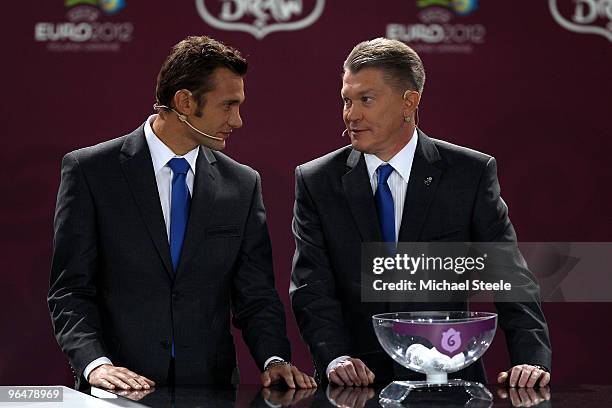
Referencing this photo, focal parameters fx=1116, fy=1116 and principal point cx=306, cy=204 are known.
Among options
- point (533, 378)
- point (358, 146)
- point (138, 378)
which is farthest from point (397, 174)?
point (138, 378)

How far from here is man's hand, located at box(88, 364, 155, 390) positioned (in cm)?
279

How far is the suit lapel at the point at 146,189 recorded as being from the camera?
10.1 feet

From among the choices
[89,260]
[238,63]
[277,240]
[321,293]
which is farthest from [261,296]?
[277,240]

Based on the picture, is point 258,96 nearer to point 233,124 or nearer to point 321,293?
point 233,124

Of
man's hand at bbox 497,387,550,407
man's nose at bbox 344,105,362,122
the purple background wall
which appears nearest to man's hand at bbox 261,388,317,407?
man's hand at bbox 497,387,550,407

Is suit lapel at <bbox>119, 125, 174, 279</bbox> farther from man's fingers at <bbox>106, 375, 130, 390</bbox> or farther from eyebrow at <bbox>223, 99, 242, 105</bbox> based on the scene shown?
man's fingers at <bbox>106, 375, 130, 390</bbox>

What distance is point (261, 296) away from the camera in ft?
10.3

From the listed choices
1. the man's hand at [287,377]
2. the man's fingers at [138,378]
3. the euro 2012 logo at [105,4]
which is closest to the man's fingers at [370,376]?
the man's hand at [287,377]

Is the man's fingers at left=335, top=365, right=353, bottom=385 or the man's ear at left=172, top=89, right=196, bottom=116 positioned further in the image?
the man's ear at left=172, top=89, right=196, bottom=116

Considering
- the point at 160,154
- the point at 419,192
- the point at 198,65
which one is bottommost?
the point at 419,192

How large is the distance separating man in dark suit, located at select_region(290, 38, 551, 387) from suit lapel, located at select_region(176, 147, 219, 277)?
271mm

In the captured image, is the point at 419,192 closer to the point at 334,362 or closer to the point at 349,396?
the point at 334,362

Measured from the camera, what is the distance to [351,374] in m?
2.88

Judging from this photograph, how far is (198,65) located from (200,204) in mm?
420
